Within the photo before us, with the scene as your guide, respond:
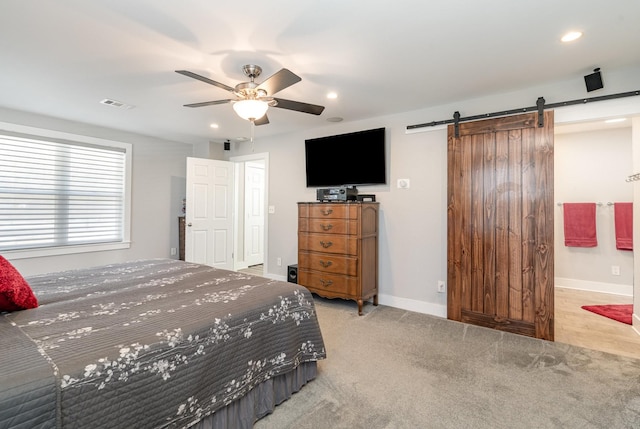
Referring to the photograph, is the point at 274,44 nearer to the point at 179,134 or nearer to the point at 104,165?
the point at 179,134

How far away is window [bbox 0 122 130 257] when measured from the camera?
3559mm

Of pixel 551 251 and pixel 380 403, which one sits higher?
pixel 551 251

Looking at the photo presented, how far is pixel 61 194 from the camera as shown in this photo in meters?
3.95

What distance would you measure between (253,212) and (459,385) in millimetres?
4967

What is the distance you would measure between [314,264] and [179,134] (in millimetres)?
2983

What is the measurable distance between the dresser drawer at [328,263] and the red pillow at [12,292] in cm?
259

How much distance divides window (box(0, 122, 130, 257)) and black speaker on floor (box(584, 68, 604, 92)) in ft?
18.2

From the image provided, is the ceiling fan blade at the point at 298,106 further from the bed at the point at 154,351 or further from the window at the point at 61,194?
the window at the point at 61,194

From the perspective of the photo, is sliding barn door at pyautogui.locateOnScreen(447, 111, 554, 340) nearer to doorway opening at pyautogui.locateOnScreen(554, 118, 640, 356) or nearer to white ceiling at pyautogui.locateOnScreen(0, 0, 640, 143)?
white ceiling at pyautogui.locateOnScreen(0, 0, 640, 143)

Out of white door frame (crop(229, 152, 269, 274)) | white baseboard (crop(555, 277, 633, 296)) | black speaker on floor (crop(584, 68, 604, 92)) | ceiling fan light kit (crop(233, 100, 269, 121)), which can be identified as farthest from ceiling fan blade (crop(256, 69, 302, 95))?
white baseboard (crop(555, 277, 633, 296))

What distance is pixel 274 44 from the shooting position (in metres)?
2.13

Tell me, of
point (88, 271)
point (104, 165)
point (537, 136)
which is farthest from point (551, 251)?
point (104, 165)

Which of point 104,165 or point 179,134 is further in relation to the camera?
point 179,134

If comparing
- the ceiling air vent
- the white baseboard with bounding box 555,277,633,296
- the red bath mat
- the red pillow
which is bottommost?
the red bath mat
